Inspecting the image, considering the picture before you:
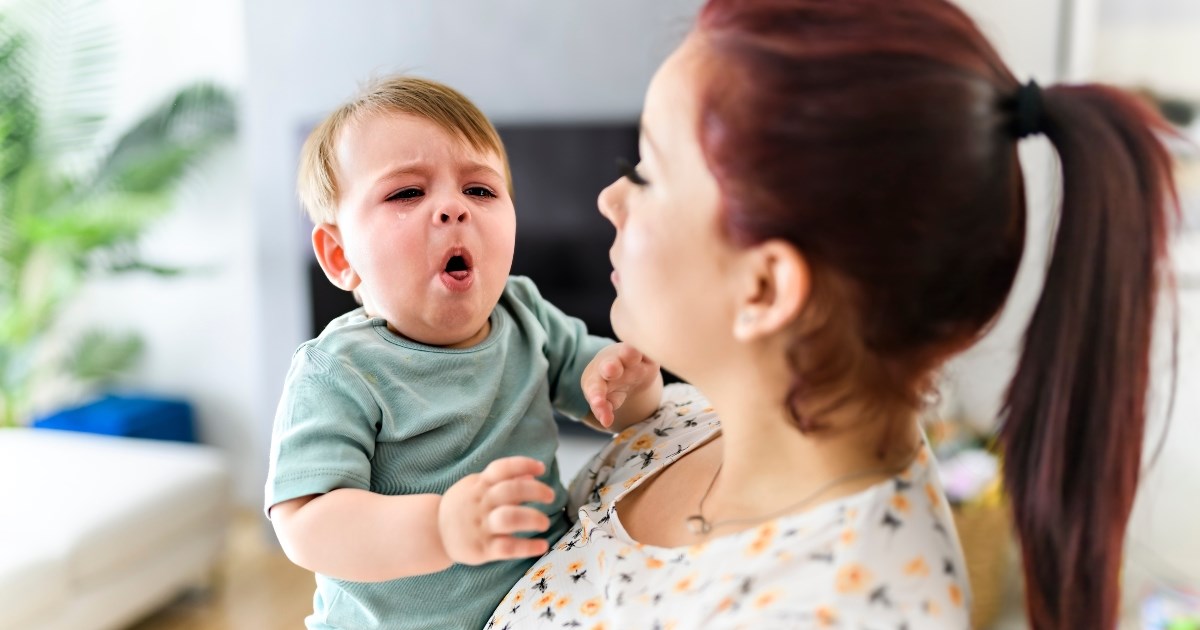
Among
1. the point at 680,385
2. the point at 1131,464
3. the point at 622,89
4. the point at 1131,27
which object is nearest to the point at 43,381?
the point at 622,89

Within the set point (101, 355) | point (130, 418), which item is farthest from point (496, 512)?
point (101, 355)

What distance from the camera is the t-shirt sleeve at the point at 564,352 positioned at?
1112 mm

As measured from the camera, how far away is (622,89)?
3.16 m

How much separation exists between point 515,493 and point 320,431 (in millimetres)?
199

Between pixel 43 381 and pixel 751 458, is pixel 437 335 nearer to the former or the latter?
pixel 751 458

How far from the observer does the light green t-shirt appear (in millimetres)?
861

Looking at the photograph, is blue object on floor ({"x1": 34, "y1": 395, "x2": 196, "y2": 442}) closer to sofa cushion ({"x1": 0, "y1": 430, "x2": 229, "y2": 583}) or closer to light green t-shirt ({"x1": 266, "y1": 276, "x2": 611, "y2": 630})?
sofa cushion ({"x1": 0, "y1": 430, "x2": 229, "y2": 583})

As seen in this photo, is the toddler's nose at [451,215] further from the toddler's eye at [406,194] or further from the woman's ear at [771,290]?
the woman's ear at [771,290]

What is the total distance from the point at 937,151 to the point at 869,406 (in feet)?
0.64

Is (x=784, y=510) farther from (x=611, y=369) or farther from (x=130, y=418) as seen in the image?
(x=130, y=418)

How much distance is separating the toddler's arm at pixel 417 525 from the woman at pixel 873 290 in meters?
0.11

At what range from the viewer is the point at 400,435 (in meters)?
0.90

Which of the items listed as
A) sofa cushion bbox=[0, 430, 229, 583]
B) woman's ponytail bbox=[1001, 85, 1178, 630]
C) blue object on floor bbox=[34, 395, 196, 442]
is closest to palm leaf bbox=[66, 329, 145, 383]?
blue object on floor bbox=[34, 395, 196, 442]

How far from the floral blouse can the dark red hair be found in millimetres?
70
